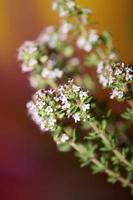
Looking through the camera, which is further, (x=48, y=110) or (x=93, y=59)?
(x=93, y=59)

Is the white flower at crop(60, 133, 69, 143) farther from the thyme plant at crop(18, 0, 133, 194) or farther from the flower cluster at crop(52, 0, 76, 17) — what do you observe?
the flower cluster at crop(52, 0, 76, 17)

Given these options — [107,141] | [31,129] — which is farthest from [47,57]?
[31,129]

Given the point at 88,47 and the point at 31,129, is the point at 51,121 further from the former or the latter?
the point at 31,129

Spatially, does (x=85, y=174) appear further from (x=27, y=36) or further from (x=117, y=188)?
(x=27, y=36)

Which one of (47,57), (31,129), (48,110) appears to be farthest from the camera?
(31,129)

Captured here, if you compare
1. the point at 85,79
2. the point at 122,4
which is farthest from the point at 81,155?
the point at 122,4

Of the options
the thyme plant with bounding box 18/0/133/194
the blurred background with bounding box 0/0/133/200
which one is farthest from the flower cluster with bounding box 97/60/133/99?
the blurred background with bounding box 0/0/133/200

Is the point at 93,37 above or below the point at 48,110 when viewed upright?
above
